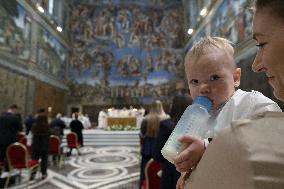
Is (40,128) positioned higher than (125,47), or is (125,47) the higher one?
(125,47)

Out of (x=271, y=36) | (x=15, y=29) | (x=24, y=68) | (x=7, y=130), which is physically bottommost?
(x=7, y=130)

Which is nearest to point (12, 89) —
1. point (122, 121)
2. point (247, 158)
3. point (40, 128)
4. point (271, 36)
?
point (122, 121)

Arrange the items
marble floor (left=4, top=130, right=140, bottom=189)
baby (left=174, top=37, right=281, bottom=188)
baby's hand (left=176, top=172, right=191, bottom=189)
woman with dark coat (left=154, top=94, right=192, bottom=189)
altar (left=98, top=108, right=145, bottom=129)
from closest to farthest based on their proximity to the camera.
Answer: baby's hand (left=176, top=172, right=191, bottom=189), baby (left=174, top=37, right=281, bottom=188), woman with dark coat (left=154, top=94, right=192, bottom=189), marble floor (left=4, top=130, right=140, bottom=189), altar (left=98, top=108, right=145, bottom=129)

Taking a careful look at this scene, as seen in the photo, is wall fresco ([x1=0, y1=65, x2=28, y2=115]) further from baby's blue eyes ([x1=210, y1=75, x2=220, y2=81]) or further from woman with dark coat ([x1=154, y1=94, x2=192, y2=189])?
baby's blue eyes ([x1=210, y1=75, x2=220, y2=81])

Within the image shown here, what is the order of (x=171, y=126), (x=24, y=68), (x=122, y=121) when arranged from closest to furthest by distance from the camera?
1. (x=171, y=126)
2. (x=24, y=68)
3. (x=122, y=121)

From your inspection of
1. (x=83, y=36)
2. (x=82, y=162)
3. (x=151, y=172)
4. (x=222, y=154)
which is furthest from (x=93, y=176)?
(x=83, y=36)

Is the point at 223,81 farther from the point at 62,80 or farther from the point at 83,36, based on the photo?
the point at 83,36

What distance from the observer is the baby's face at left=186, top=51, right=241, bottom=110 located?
1090mm

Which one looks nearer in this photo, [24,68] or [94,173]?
[94,173]

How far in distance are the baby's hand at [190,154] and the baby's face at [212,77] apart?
15.3 inches

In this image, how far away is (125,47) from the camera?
2753 centimetres

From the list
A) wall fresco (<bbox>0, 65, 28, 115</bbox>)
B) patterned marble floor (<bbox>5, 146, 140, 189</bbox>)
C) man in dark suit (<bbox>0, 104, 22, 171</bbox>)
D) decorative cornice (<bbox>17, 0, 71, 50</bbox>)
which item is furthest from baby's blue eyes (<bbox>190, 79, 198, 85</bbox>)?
decorative cornice (<bbox>17, 0, 71, 50</bbox>)

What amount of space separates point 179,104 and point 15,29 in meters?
15.4

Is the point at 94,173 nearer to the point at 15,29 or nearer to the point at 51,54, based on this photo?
the point at 15,29
